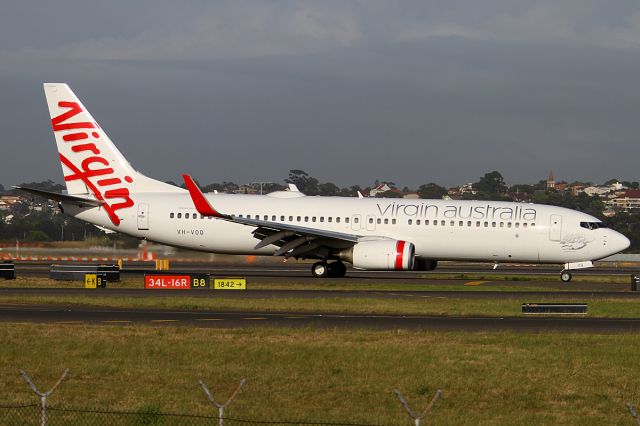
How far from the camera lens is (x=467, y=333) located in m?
28.2

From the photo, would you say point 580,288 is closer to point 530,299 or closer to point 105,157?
point 530,299

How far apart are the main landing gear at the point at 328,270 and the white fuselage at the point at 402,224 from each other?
1871mm

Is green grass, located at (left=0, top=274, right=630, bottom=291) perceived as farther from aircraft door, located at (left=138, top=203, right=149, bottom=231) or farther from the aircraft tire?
aircraft door, located at (left=138, top=203, right=149, bottom=231)

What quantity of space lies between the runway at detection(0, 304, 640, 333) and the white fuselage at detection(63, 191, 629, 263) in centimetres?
1909

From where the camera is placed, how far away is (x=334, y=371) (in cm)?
2167

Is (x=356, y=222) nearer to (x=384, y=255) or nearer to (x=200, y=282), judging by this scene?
(x=384, y=255)

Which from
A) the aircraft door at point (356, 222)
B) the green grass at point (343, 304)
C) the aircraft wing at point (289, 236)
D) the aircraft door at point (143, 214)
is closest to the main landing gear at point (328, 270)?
the aircraft wing at point (289, 236)

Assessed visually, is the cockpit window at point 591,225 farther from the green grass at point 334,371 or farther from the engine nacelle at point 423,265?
the green grass at point 334,371

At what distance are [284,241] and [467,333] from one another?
24.6 metres

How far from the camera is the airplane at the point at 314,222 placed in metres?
51.8

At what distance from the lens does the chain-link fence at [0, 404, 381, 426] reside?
16.3 metres

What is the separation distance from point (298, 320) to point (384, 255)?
19.2 metres

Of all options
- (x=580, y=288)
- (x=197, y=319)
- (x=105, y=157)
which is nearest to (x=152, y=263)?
(x=105, y=157)

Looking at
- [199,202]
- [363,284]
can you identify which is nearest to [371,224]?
[363,284]
